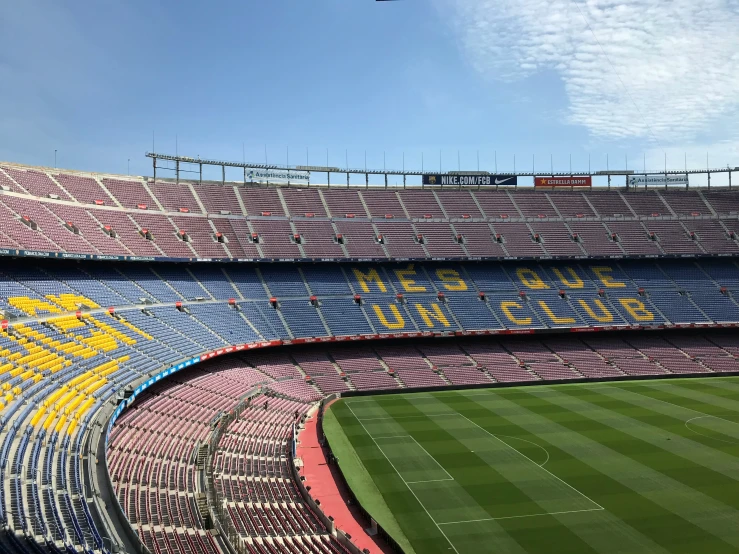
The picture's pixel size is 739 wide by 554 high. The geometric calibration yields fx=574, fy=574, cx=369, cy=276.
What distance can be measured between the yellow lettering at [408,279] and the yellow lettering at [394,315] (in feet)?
11.6

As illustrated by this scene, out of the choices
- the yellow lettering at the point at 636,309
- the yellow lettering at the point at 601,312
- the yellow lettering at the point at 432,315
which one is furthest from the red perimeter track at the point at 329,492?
the yellow lettering at the point at 636,309

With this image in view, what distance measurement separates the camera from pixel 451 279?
58.8 meters

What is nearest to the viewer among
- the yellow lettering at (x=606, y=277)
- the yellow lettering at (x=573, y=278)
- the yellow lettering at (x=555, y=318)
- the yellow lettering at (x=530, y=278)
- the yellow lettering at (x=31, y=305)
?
the yellow lettering at (x=31, y=305)

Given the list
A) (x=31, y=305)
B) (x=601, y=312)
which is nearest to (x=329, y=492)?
(x=31, y=305)

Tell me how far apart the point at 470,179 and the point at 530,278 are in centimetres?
1507

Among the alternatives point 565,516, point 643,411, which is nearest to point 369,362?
point 643,411

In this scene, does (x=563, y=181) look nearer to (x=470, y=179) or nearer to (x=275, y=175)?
(x=470, y=179)

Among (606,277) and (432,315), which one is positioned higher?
(432,315)

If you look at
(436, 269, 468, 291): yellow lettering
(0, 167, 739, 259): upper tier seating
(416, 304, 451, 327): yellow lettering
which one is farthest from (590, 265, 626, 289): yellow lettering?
(416, 304, 451, 327): yellow lettering

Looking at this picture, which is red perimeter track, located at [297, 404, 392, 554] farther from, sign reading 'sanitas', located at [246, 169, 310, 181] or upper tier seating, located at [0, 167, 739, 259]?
sign reading 'sanitas', located at [246, 169, 310, 181]

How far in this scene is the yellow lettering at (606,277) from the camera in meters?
59.5

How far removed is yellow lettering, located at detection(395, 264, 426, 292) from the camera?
186ft

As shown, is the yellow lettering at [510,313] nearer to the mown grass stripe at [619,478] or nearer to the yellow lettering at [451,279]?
the yellow lettering at [451,279]

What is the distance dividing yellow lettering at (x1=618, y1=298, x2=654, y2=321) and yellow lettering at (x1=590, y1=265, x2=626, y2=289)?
7.32ft
